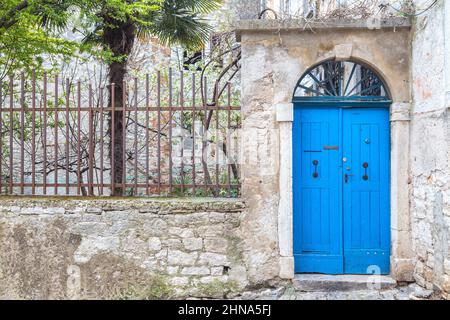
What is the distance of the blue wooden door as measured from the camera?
521 centimetres

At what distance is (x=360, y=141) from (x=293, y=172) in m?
0.84

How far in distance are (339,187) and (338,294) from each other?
1.17 metres

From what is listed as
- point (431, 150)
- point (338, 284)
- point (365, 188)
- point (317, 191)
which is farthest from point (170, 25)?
point (338, 284)

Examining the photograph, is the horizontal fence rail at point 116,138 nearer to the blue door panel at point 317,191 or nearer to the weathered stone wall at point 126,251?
the weathered stone wall at point 126,251

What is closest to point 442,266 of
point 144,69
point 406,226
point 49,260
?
point 406,226

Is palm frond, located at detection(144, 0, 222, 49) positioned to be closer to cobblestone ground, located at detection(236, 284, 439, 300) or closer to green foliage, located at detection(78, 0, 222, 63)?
green foliage, located at detection(78, 0, 222, 63)

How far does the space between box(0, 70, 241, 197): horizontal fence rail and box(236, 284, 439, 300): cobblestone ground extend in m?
1.16

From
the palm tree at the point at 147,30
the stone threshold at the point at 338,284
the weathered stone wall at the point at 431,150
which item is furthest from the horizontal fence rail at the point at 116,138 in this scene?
the weathered stone wall at the point at 431,150

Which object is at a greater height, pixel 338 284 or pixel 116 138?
pixel 116 138

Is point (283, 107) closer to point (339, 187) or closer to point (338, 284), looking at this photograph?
point (339, 187)

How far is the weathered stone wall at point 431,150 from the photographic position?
4.34 m

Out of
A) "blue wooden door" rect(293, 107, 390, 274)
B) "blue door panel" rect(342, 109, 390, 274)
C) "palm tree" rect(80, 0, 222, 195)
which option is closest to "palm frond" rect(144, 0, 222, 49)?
"palm tree" rect(80, 0, 222, 195)

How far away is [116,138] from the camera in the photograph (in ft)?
23.1

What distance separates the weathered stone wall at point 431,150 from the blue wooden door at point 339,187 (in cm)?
39
